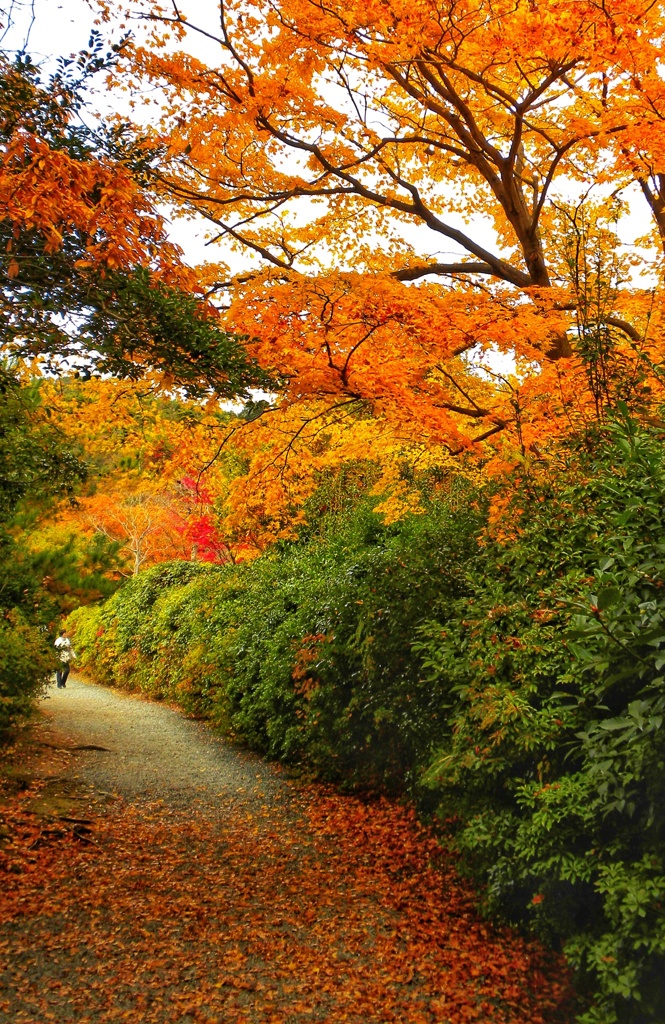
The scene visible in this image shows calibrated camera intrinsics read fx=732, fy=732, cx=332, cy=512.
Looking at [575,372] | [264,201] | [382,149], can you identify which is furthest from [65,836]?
[382,149]

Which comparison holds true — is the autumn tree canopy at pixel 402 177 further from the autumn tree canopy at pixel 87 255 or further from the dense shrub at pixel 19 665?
the dense shrub at pixel 19 665

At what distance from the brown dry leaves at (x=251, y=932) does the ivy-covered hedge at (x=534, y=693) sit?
14.7 inches

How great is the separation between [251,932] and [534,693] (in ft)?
7.44

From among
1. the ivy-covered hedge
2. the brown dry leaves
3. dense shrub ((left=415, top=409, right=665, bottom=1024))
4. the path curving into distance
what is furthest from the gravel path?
dense shrub ((left=415, top=409, right=665, bottom=1024))

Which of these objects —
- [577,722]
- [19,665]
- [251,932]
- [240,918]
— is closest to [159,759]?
[19,665]

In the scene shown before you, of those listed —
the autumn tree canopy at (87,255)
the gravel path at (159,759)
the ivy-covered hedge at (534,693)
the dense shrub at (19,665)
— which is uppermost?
the autumn tree canopy at (87,255)

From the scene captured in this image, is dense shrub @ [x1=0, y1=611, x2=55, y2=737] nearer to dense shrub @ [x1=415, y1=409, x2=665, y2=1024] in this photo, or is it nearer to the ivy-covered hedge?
the ivy-covered hedge

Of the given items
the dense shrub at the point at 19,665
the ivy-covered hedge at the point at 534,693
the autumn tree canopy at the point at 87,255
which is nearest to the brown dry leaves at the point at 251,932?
the ivy-covered hedge at the point at 534,693

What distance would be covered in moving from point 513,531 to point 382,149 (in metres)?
4.72

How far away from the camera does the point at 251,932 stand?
14.3 ft

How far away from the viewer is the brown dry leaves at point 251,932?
3.59 meters

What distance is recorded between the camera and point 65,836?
5691mm

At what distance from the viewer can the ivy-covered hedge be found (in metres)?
2.82

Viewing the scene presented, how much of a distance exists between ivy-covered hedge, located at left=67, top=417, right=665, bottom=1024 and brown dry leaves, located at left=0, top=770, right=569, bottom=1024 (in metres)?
0.37
